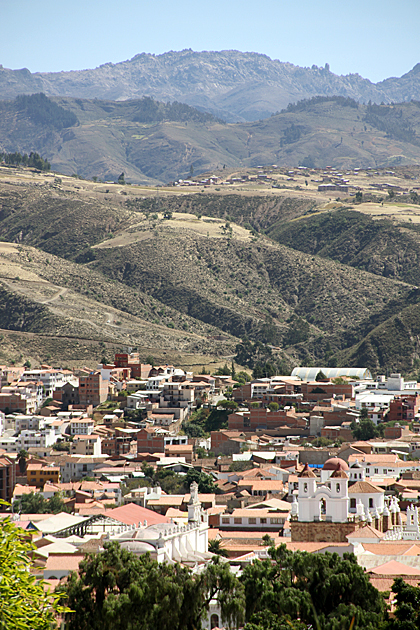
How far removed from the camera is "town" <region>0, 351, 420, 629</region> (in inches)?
1412

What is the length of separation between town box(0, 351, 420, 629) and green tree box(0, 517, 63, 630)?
0.99 meters

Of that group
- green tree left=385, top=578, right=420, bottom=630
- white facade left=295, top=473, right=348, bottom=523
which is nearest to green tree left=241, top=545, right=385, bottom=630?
green tree left=385, top=578, right=420, bottom=630

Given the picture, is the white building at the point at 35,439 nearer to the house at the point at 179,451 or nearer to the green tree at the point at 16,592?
the house at the point at 179,451

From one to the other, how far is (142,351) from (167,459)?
4649 cm

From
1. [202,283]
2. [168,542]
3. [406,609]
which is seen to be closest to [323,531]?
[168,542]

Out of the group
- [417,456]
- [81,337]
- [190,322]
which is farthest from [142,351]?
[417,456]

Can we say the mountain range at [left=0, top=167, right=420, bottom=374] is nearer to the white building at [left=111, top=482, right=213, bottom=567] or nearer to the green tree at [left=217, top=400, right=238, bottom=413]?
the green tree at [left=217, top=400, right=238, bottom=413]

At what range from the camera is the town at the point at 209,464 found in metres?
35.9

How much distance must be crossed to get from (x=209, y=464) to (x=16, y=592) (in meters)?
48.9

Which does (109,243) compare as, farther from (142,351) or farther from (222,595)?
(222,595)

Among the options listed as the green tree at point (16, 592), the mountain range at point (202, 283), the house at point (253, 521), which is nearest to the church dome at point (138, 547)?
the green tree at point (16, 592)

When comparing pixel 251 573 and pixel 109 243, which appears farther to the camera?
pixel 109 243

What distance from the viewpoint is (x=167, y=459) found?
2689 inches

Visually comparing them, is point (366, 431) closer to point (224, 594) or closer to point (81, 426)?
point (81, 426)
